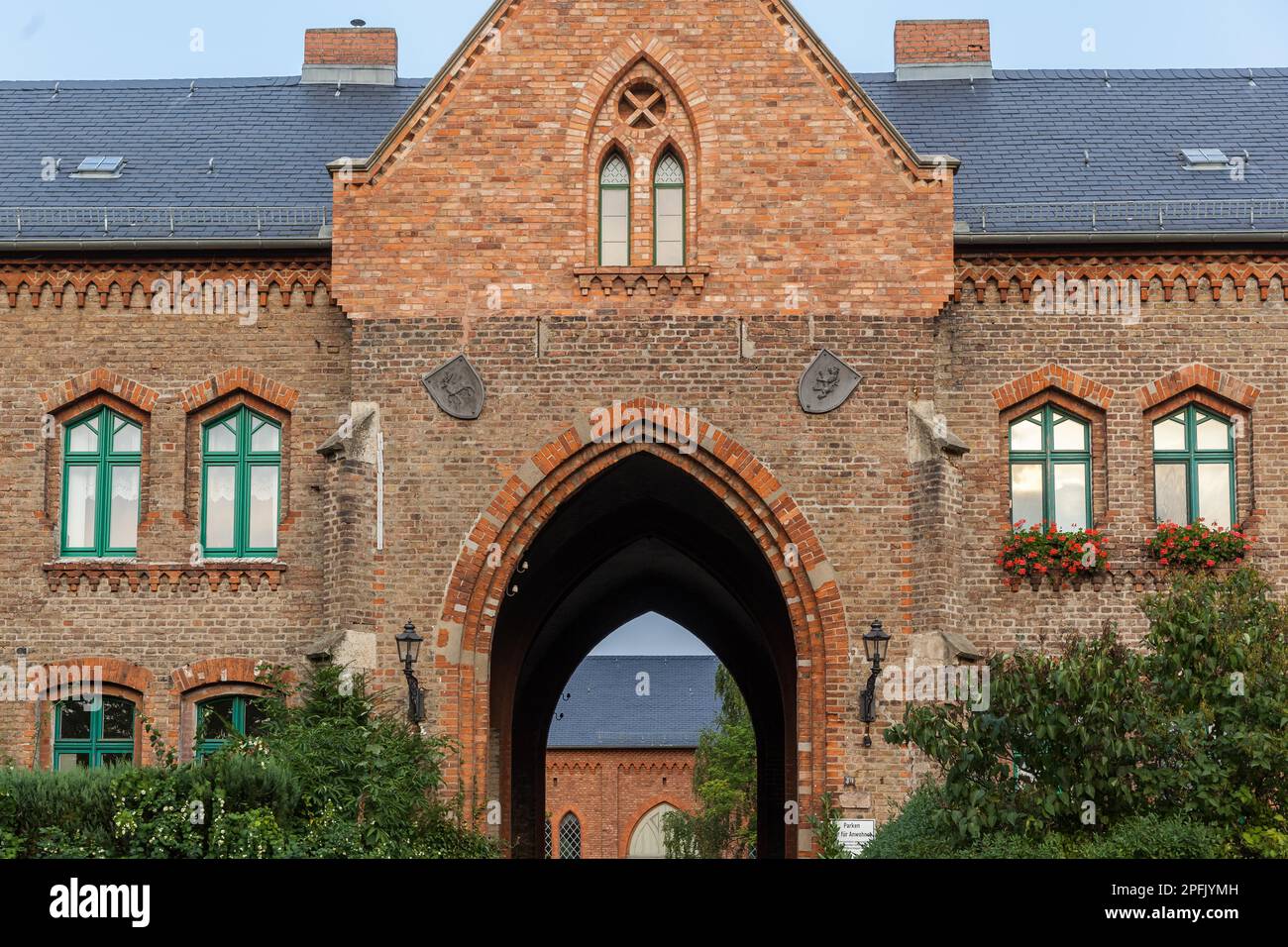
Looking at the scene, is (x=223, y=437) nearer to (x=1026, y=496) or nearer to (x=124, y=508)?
(x=124, y=508)

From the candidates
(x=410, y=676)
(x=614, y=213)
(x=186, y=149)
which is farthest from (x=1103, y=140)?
(x=186, y=149)

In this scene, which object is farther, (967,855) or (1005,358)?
(1005,358)

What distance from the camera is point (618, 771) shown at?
58.8 metres

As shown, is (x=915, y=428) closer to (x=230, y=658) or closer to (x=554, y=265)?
(x=554, y=265)

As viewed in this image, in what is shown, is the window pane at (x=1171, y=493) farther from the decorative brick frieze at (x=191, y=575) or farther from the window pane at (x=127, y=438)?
the window pane at (x=127, y=438)

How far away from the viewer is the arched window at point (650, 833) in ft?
189

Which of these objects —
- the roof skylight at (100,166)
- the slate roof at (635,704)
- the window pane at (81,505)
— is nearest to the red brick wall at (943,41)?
the roof skylight at (100,166)

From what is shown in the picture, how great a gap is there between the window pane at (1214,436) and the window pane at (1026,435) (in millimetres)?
1887

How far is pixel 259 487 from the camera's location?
21.9 meters

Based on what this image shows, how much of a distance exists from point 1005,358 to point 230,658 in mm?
9695

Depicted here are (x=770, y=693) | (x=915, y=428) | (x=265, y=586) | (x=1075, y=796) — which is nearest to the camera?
(x=1075, y=796)
